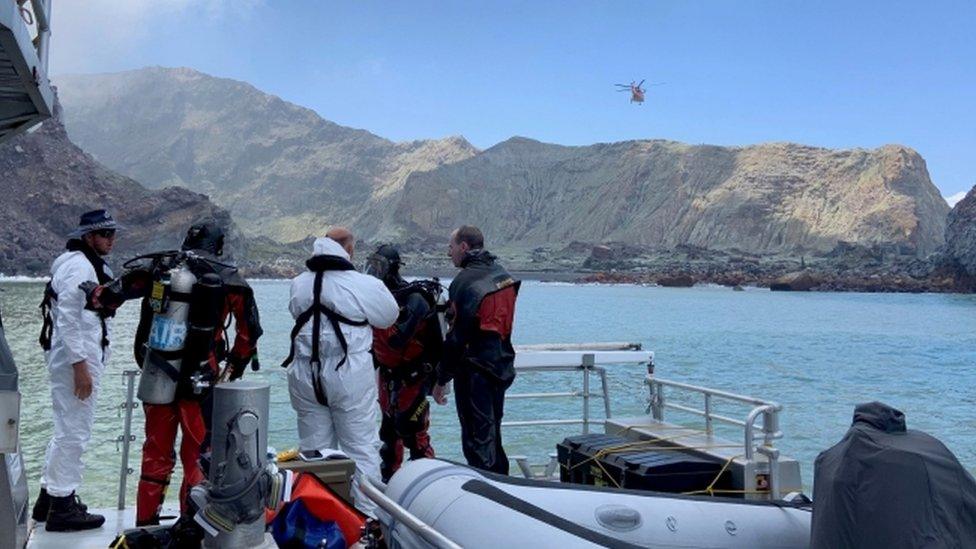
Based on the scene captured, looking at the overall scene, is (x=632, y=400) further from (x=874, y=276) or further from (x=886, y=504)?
(x=874, y=276)

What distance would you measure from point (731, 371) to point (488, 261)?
28.2m

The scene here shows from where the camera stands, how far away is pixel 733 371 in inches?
1241

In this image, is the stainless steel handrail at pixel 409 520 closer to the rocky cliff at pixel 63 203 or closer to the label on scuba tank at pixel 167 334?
the label on scuba tank at pixel 167 334

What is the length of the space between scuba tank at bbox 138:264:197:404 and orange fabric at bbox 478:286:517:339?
5.50ft

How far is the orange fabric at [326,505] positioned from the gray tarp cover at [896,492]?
195cm

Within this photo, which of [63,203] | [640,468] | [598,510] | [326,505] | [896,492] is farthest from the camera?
[63,203]

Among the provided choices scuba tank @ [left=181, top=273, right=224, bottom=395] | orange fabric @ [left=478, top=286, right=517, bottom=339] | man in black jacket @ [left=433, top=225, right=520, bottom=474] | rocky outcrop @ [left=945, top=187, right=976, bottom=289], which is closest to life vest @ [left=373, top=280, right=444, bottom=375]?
man in black jacket @ [left=433, top=225, right=520, bottom=474]

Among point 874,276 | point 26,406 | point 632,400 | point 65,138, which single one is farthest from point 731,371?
point 65,138

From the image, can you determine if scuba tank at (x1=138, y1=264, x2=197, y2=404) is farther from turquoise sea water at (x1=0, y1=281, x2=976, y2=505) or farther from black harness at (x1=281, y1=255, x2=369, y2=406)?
turquoise sea water at (x1=0, y1=281, x2=976, y2=505)

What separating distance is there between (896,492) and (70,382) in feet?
11.9

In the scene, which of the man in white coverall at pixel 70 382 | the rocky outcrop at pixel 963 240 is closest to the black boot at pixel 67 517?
the man in white coverall at pixel 70 382

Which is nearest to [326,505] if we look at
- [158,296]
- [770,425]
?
[158,296]

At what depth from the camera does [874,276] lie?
428 ft

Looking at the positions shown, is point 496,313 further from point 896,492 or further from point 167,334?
point 896,492
